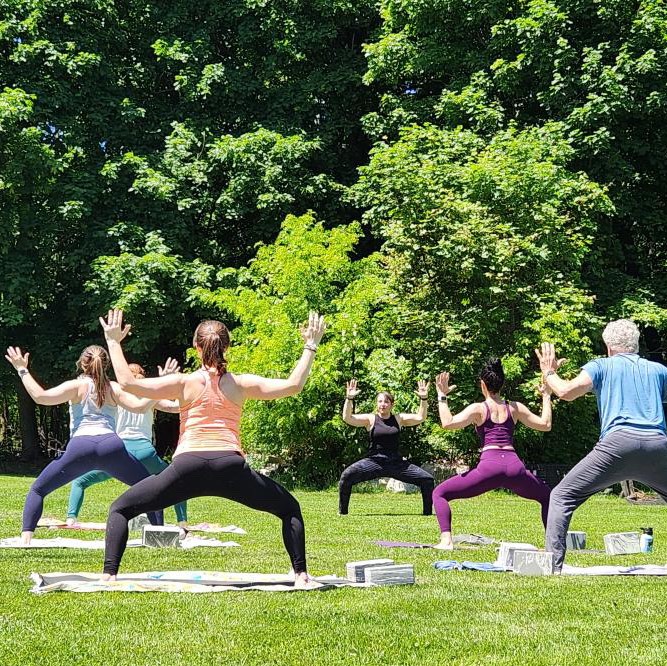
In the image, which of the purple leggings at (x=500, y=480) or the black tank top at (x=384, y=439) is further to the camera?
the black tank top at (x=384, y=439)

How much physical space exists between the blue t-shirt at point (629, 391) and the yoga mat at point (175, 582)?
2.48 metres

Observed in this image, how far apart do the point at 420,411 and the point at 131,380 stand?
625 cm

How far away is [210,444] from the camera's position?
6625mm

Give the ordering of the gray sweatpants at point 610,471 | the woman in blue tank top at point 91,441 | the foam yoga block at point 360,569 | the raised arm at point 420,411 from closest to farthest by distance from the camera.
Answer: the foam yoga block at point 360,569, the gray sweatpants at point 610,471, the woman in blue tank top at point 91,441, the raised arm at point 420,411

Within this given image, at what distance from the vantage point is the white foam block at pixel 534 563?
25.6ft

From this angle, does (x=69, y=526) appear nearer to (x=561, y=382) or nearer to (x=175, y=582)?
(x=175, y=582)

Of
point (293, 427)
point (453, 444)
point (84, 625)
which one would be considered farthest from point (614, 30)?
point (84, 625)

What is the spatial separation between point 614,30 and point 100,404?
2059 cm

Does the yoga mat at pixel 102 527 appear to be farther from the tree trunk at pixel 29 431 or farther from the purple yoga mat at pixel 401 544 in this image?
the tree trunk at pixel 29 431

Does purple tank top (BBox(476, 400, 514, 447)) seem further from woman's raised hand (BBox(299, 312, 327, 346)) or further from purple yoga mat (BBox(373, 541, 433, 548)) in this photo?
woman's raised hand (BBox(299, 312, 327, 346))

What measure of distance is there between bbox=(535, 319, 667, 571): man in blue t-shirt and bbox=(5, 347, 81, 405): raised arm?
4398mm

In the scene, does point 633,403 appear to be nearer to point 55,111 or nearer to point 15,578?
point 15,578

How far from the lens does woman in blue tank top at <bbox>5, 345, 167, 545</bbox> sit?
9.25 meters

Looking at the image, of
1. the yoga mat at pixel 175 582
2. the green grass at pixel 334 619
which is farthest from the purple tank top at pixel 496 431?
the yoga mat at pixel 175 582
